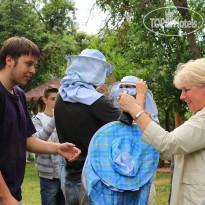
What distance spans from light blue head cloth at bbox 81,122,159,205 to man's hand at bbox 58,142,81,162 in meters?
0.25

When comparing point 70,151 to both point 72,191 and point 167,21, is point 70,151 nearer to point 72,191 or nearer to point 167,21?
point 72,191

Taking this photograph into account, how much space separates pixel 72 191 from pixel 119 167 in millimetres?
944

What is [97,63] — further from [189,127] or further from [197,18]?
[197,18]

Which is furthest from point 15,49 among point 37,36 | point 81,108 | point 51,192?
point 37,36

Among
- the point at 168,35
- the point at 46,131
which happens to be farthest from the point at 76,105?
the point at 168,35

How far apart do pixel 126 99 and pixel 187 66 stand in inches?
18.7

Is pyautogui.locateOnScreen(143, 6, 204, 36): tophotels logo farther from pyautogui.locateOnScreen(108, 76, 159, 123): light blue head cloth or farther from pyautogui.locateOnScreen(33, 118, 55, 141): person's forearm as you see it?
pyautogui.locateOnScreen(33, 118, 55, 141): person's forearm

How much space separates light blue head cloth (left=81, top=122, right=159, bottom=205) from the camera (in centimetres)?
242

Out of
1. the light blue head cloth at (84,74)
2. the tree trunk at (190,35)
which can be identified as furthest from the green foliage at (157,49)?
the light blue head cloth at (84,74)

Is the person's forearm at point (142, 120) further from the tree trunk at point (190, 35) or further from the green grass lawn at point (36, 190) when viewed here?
the green grass lawn at point (36, 190)

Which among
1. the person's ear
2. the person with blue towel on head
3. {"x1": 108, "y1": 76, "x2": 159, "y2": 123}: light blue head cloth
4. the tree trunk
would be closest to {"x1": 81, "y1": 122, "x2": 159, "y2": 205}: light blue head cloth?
the person with blue towel on head

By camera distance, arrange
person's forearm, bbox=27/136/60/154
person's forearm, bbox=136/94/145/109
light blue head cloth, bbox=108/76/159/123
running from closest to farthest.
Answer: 1. person's forearm, bbox=136/94/145/109
2. person's forearm, bbox=27/136/60/154
3. light blue head cloth, bbox=108/76/159/123

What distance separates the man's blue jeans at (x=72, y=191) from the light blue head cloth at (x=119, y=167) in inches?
30.0

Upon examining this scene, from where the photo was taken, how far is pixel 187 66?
2541mm
